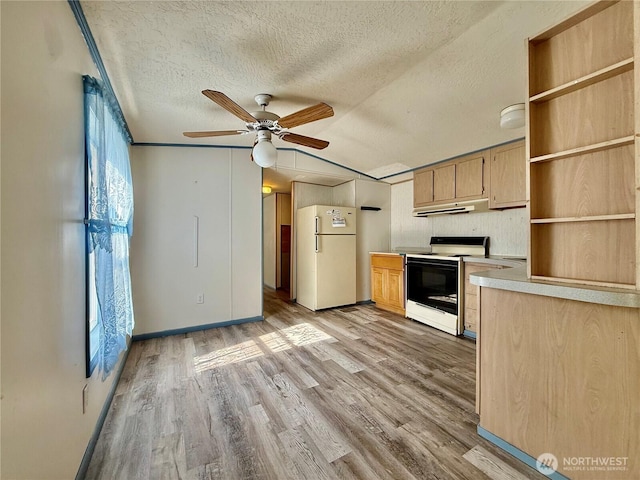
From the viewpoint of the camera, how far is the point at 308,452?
147cm

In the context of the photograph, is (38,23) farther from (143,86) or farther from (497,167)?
(497,167)

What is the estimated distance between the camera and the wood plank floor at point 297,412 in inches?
54.4

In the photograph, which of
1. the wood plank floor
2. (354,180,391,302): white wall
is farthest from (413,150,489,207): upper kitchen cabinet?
the wood plank floor

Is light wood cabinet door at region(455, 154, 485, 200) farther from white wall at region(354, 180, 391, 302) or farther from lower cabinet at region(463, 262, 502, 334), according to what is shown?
white wall at region(354, 180, 391, 302)

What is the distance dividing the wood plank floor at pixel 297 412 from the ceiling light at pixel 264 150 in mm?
1865

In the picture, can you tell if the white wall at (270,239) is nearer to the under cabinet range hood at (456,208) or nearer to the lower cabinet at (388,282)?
the lower cabinet at (388,282)

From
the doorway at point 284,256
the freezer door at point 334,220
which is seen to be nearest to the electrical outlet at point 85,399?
the freezer door at point 334,220

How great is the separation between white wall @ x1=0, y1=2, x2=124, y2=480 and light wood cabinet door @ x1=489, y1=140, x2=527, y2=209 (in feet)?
12.2

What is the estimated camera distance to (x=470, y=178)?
336 centimetres

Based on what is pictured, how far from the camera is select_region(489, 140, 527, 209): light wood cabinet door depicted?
9.37 feet

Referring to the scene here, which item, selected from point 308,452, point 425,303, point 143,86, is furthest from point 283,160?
point 308,452

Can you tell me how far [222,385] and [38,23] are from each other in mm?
2313

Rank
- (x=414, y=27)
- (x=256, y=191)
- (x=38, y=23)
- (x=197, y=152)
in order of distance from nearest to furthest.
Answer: (x=38, y=23) → (x=414, y=27) → (x=197, y=152) → (x=256, y=191)

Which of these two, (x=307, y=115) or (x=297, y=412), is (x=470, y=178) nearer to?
(x=307, y=115)
